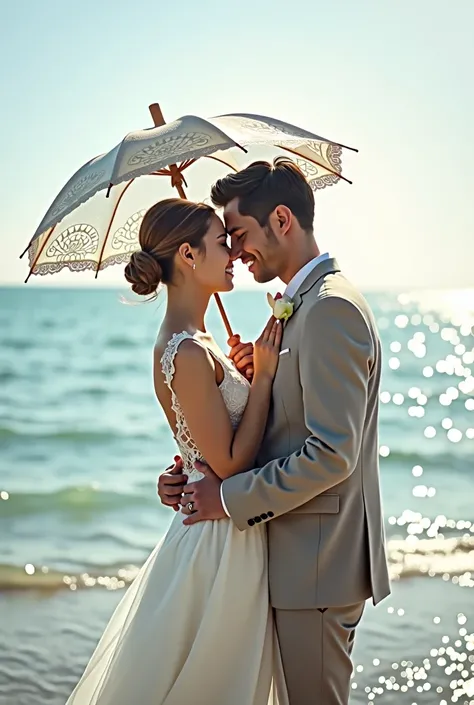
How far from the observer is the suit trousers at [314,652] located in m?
3.41

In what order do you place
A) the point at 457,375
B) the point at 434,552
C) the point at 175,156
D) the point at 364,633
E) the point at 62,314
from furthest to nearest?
1. the point at 62,314
2. the point at 457,375
3. the point at 434,552
4. the point at 364,633
5. the point at 175,156

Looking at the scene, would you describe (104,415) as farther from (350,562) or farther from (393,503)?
(350,562)

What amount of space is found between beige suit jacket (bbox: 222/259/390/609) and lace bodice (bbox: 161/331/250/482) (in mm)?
129

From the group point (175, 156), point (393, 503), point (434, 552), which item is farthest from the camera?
point (393, 503)

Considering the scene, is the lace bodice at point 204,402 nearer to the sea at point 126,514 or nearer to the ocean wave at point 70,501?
the sea at point 126,514

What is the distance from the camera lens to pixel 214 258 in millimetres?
3652

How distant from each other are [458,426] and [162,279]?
14.6 m

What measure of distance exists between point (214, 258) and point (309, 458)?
82cm

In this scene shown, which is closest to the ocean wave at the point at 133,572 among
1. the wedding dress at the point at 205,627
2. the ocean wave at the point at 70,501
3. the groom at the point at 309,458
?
the ocean wave at the point at 70,501

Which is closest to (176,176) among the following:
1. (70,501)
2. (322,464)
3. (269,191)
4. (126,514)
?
(269,191)

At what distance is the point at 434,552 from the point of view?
349 inches

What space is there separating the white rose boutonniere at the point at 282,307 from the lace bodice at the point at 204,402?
0.89ft

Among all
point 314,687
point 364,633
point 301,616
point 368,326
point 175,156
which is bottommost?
point 364,633

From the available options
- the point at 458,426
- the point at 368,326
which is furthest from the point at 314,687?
the point at 458,426
